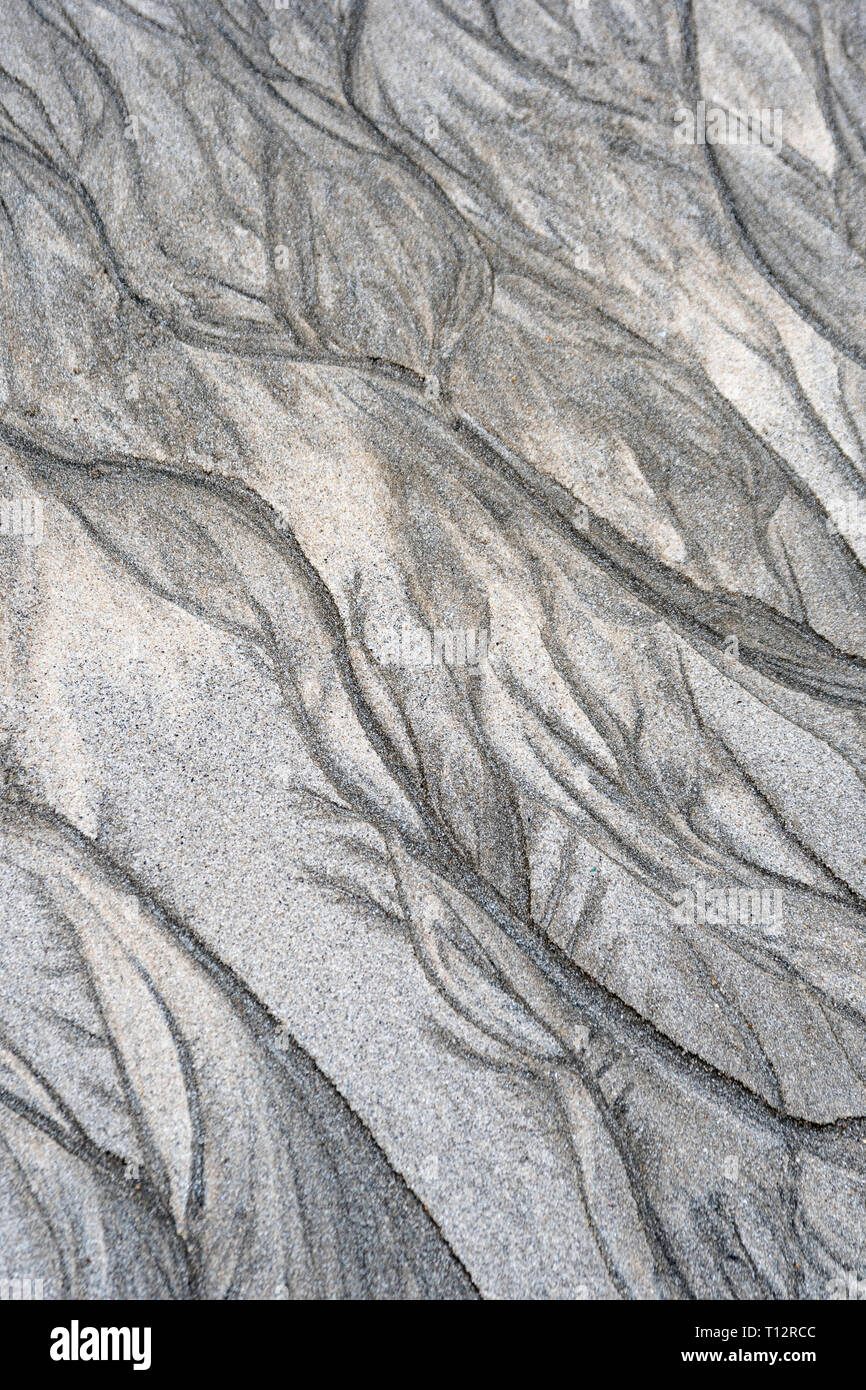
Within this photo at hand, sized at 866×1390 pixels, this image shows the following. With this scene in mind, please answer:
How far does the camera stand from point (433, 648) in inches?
111

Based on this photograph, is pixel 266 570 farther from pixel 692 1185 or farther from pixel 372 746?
pixel 692 1185

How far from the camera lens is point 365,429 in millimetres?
2900

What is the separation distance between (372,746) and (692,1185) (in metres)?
1.69

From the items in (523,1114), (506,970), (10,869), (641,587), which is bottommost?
(523,1114)

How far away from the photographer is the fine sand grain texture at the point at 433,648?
A: 8.04 feet

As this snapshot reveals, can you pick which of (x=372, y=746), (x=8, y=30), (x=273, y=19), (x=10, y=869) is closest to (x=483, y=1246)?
(x=372, y=746)

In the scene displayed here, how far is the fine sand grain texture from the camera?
96.5 inches

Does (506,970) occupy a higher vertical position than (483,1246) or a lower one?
higher

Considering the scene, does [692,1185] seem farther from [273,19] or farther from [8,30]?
[8,30]

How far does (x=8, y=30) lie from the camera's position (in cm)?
300
